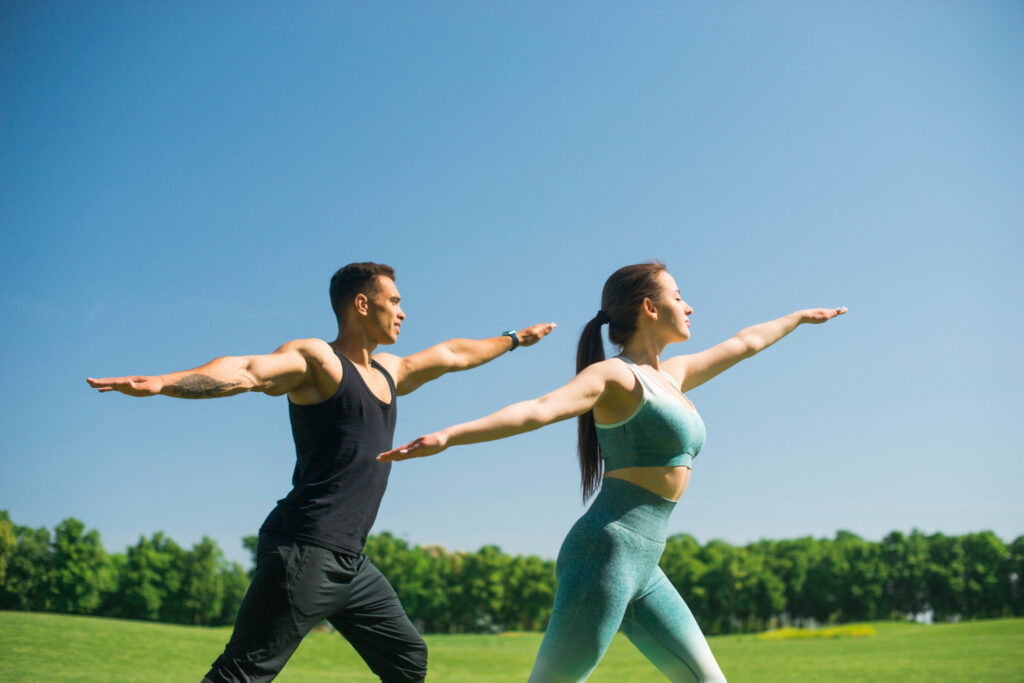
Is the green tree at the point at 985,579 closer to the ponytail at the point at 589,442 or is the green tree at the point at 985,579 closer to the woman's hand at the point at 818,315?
the woman's hand at the point at 818,315

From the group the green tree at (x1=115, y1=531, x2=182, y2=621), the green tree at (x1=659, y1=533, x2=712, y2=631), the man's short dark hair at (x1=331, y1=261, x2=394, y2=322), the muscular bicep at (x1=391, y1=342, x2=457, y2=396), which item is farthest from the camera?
the green tree at (x1=659, y1=533, x2=712, y2=631)

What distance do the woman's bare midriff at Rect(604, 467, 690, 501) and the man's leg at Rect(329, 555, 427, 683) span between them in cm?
161

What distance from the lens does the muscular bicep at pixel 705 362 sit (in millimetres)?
4844

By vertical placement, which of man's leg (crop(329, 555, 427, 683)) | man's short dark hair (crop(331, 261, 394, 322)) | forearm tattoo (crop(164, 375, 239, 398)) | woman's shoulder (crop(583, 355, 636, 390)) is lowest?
man's leg (crop(329, 555, 427, 683))

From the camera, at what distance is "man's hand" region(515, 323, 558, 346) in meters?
5.91

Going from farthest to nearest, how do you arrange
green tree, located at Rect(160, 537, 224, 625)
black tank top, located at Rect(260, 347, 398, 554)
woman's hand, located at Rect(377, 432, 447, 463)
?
green tree, located at Rect(160, 537, 224, 625)
black tank top, located at Rect(260, 347, 398, 554)
woman's hand, located at Rect(377, 432, 447, 463)

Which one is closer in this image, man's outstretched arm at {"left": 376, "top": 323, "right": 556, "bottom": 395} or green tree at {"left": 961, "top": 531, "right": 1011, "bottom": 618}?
man's outstretched arm at {"left": 376, "top": 323, "right": 556, "bottom": 395}

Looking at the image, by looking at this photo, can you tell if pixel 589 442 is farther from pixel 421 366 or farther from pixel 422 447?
pixel 422 447

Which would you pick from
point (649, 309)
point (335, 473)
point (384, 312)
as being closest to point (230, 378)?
point (335, 473)

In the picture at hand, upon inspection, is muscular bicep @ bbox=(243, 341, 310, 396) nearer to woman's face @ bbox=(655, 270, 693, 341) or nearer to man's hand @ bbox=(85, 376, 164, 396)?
man's hand @ bbox=(85, 376, 164, 396)

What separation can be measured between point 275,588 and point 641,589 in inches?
75.9

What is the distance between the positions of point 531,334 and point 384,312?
1.39 m

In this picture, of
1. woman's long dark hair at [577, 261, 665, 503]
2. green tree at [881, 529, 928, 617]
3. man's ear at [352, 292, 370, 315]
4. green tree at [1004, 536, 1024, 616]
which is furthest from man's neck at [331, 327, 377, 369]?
green tree at [1004, 536, 1024, 616]

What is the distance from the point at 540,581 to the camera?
85000 millimetres
